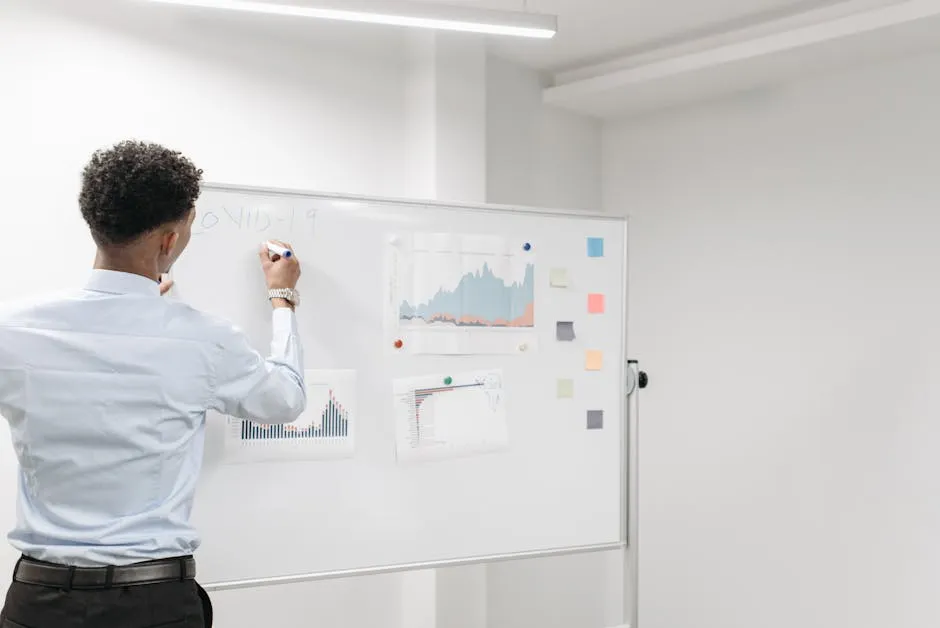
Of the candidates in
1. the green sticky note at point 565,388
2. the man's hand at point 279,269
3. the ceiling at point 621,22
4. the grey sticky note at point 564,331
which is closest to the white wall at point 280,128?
the ceiling at point 621,22

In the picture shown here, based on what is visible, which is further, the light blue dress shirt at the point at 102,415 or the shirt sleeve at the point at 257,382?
the shirt sleeve at the point at 257,382

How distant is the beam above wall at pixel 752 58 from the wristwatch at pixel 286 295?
2074mm

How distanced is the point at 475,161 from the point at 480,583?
1756mm

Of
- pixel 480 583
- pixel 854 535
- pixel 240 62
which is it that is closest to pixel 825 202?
pixel 854 535

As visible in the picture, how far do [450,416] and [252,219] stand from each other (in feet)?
2.64

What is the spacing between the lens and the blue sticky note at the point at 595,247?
2842mm

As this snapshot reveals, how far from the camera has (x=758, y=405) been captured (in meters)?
3.82

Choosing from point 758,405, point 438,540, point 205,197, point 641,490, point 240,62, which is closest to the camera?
point 205,197

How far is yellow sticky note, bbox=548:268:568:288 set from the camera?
2.77 meters

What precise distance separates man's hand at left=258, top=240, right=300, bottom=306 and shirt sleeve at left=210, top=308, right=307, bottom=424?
0.33 metres

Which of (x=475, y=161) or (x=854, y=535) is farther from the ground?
(x=475, y=161)

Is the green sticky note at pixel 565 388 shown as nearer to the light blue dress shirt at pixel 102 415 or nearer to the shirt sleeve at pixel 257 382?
the shirt sleeve at pixel 257 382

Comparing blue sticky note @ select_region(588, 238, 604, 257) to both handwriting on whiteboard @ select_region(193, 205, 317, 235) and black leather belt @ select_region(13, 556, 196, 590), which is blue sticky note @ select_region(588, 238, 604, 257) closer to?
handwriting on whiteboard @ select_region(193, 205, 317, 235)

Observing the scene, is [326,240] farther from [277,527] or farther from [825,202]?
[825,202]
